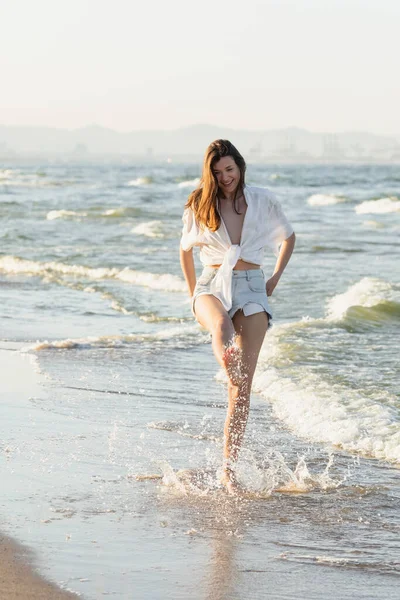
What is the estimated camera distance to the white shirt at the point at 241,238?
5.59 metres

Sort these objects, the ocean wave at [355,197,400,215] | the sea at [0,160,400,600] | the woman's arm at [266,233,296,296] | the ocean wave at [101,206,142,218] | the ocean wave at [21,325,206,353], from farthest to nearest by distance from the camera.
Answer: the ocean wave at [355,197,400,215]
the ocean wave at [101,206,142,218]
the ocean wave at [21,325,206,353]
the woman's arm at [266,233,296,296]
the sea at [0,160,400,600]

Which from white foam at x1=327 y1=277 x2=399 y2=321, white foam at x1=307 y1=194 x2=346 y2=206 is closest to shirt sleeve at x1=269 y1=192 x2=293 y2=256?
white foam at x1=327 y1=277 x2=399 y2=321

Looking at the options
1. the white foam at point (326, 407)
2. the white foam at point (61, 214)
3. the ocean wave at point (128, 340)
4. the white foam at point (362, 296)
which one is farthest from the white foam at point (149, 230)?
the white foam at point (326, 407)

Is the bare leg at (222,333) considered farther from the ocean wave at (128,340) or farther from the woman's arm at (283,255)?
the ocean wave at (128,340)

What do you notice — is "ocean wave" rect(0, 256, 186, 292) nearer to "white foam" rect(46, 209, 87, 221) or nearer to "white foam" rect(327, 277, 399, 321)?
"white foam" rect(327, 277, 399, 321)

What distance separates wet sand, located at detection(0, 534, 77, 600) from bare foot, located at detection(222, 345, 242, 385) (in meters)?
1.61

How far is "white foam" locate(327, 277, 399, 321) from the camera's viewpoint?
13.1m

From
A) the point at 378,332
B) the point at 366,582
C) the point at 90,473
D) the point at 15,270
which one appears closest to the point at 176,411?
the point at 90,473

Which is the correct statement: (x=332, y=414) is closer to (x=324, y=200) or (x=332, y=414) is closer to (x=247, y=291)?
(x=247, y=291)

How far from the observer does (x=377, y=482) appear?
5.88 meters

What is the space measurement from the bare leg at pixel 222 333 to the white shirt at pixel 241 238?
0.06 metres

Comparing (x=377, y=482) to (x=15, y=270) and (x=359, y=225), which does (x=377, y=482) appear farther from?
(x=359, y=225)

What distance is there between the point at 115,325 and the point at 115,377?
341 centimetres

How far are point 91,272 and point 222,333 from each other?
12938 mm
